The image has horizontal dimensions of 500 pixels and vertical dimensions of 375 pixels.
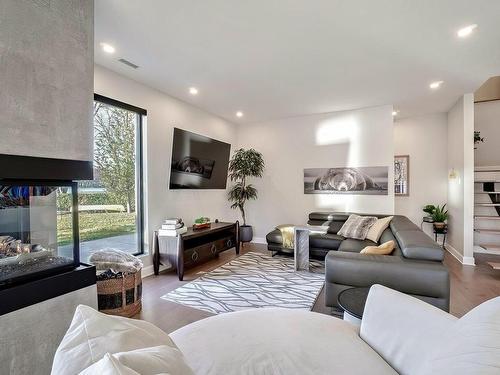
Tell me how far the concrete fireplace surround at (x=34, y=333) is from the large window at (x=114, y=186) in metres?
1.39

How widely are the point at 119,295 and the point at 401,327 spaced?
7.70 ft

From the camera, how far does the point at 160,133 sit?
4.01m

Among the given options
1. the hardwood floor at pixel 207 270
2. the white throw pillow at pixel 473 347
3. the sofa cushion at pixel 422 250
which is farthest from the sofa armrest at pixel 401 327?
the hardwood floor at pixel 207 270

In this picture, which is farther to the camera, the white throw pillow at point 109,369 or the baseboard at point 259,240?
the baseboard at point 259,240

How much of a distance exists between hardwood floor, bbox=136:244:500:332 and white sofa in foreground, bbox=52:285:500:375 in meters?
1.20

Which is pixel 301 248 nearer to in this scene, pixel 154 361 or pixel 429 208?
pixel 429 208

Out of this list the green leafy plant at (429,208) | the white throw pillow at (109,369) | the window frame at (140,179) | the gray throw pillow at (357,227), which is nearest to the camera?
the white throw pillow at (109,369)

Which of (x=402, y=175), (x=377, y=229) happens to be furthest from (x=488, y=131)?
(x=377, y=229)

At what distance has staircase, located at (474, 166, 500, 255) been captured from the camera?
4.50 m

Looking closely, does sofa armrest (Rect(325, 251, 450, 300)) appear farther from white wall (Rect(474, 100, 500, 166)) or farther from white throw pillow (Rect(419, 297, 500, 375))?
white wall (Rect(474, 100, 500, 166))

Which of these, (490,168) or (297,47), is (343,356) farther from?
(490,168)

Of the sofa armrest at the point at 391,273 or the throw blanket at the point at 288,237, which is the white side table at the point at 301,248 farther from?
the sofa armrest at the point at 391,273

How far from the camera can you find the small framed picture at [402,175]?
18.2ft

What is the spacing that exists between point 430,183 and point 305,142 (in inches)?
109
